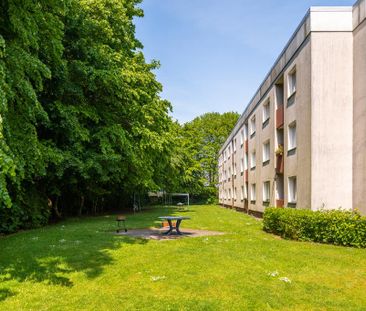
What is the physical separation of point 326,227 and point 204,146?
55822 mm

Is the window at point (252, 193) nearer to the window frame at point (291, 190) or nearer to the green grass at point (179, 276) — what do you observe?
the window frame at point (291, 190)

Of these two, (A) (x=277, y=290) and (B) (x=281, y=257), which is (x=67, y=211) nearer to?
(B) (x=281, y=257)

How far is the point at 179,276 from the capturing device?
28.8ft

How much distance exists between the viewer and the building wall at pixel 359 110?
1516 centimetres

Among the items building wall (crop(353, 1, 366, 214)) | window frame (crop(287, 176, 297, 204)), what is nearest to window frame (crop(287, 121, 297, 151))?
window frame (crop(287, 176, 297, 204))

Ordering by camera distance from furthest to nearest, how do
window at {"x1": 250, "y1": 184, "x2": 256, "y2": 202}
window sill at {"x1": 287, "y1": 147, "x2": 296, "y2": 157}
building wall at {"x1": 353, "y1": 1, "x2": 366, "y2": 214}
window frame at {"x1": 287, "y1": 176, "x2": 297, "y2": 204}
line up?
window at {"x1": 250, "y1": 184, "x2": 256, "y2": 202}
window frame at {"x1": 287, "y1": 176, "x2": 297, "y2": 204}
window sill at {"x1": 287, "y1": 147, "x2": 296, "y2": 157}
building wall at {"x1": 353, "y1": 1, "x2": 366, "y2": 214}

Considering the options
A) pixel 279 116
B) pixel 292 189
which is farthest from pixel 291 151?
pixel 279 116

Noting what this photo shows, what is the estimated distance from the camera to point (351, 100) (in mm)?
16141

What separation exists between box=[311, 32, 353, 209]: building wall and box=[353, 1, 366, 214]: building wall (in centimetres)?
28

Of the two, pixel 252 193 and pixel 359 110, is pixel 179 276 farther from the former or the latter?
pixel 252 193

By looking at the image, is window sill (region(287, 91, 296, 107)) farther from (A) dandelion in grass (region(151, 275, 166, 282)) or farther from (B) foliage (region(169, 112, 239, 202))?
(B) foliage (region(169, 112, 239, 202))

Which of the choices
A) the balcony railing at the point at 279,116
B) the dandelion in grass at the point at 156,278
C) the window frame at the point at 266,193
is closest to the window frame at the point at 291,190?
the balcony railing at the point at 279,116

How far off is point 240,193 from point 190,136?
1104 inches

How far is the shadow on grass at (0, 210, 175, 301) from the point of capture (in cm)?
877
